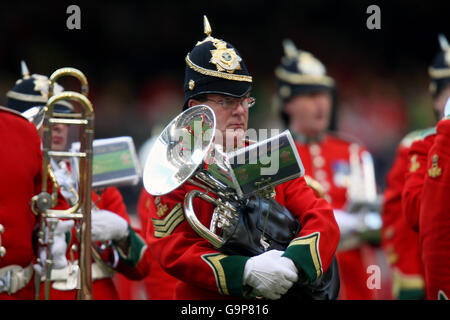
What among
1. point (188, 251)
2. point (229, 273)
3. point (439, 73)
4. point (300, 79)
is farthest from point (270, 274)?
point (300, 79)

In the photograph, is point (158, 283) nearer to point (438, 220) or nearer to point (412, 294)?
point (412, 294)

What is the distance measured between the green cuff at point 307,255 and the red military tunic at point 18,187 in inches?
50.7

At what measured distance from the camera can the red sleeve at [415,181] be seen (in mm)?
5418

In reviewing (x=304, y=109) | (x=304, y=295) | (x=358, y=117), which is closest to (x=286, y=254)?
(x=304, y=295)

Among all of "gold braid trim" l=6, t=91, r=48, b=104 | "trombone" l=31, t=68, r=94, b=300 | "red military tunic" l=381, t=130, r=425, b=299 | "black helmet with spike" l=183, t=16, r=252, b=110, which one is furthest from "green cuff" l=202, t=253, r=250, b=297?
"red military tunic" l=381, t=130, r=425, b=299

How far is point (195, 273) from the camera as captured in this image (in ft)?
13.9

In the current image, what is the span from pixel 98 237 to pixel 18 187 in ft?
3.76

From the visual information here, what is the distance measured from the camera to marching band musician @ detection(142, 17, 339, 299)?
413cm

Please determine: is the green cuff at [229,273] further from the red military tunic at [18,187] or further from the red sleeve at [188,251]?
the red military tunic at [18,187]

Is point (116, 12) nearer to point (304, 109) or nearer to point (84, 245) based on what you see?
point (304, 109)

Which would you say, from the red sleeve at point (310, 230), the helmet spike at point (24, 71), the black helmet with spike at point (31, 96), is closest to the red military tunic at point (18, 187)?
the red sleeve at point (310, 230)

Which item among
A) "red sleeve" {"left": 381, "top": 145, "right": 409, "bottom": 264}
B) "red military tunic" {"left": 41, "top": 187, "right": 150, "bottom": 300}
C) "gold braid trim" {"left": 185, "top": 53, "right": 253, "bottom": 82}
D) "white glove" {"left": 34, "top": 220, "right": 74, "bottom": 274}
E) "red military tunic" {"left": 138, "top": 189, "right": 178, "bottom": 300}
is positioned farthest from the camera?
"red sleeve" {"left": 381, "top": 145, "right": 409, "bottom": 264}

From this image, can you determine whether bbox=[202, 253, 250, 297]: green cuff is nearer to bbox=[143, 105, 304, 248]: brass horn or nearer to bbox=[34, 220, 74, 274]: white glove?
bbox=[143, 105, 304, 248]: brass horn

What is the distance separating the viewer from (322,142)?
26.4ft
